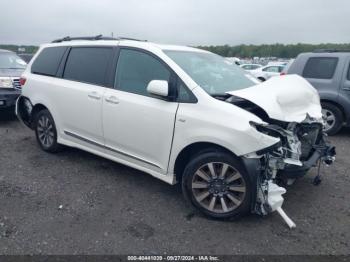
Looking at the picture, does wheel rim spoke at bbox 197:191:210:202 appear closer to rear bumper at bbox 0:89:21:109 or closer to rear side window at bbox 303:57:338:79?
rear side window at bbox 303:57:338:79

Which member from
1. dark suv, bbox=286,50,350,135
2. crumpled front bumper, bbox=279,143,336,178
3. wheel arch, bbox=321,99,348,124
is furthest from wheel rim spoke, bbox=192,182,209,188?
wheel arch, bbox=321,99,348,124

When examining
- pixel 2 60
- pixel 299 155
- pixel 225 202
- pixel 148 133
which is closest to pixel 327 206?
pixel 299 155

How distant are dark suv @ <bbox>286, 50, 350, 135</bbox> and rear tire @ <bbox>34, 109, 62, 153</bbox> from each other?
16.9 feet

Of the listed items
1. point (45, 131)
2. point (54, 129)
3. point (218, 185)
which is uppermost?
point (218, 185)

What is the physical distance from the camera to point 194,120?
11.3 feet

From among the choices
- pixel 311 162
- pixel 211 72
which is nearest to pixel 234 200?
pixel 311 162

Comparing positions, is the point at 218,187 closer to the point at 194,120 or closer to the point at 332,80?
the point at 194,120

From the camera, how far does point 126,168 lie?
4.82 m

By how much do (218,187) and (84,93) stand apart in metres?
2.25

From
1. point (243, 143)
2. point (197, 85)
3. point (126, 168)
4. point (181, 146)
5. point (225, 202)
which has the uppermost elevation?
point (197, 85)

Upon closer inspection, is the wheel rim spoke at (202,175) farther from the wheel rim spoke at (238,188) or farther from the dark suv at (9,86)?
the dark suv at (9,86)

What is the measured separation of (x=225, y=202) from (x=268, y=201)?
1.42 ft

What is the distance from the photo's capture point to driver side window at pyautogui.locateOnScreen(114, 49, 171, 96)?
3861mm

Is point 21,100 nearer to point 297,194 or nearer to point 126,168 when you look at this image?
point 126,168
